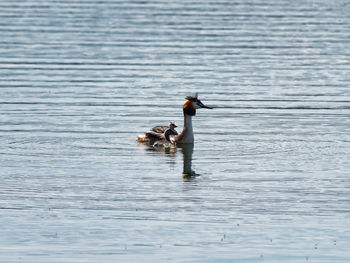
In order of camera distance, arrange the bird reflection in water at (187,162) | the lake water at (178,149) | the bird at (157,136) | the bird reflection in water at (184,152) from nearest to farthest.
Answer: the lake water at (178,149), the bird reflection in water at (187,162), the bird reflection in water at (184,152), the bird at (157,136)

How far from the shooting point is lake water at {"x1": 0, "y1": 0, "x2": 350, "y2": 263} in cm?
1634

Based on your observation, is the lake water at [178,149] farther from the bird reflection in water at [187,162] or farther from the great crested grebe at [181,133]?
the great crested grebe at [181,133]


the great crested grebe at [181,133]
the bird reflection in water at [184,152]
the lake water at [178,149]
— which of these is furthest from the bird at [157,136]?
the lake water at [178,149]

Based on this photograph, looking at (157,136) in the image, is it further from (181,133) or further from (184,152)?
(184,152)

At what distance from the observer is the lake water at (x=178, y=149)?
53.6 feet

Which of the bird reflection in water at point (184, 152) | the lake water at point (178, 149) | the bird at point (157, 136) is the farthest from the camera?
the bird at point (157, 136)

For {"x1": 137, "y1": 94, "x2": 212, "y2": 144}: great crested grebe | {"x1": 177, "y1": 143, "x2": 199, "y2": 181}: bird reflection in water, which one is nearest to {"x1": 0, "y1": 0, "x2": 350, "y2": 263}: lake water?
{"x1": 177, "y1": 143, "x2": 199, "y2": 181}: bird reflection in water

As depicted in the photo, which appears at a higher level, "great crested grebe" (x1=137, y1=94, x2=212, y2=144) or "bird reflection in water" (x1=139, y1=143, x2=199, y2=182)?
"great crested grebe" (x1=137, y1=94, x2=212, y2=144)

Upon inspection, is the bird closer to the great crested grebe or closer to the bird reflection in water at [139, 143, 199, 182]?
the great crested grebe

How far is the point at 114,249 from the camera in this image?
622 inches

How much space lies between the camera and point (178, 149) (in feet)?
79.5

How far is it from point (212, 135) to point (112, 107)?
397 cm

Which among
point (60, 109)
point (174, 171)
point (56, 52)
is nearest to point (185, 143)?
point (174, 171)

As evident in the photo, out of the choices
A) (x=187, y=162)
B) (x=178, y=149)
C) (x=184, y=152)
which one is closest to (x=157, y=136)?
(x=178, y=149)
